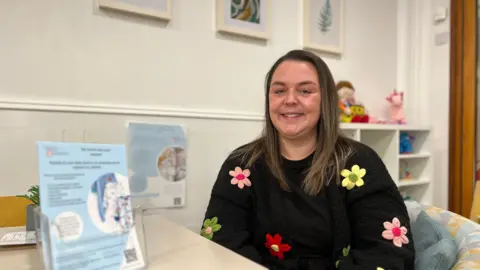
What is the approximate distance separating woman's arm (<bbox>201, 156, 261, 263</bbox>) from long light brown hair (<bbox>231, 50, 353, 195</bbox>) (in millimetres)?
72

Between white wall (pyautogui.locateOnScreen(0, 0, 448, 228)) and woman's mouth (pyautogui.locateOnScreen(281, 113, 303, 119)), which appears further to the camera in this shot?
white wall (pyautogui.locateOnScreen(0, 0, 448, 228))

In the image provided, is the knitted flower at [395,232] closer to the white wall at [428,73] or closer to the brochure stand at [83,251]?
the brochure stand at [83,251]

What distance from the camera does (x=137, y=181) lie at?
1.69 m

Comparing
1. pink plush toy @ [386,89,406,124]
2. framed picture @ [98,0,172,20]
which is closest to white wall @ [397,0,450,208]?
pink plush toy @ [386,89,406,124]

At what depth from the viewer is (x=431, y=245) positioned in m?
1.15

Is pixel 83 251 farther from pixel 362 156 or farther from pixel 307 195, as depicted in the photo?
pixel 362 156

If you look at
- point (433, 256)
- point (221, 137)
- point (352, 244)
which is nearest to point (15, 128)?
point (221, 137)

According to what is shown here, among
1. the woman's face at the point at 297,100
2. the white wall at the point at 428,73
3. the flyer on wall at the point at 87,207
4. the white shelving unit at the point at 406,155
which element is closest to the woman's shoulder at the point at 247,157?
the woman's face at the point at 297,100

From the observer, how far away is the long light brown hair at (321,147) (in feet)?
4.09

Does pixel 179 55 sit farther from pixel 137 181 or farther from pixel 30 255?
pixel 30 255

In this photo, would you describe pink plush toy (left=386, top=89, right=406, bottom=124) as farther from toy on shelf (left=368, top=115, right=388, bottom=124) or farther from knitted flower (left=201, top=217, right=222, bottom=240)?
knitted flower (left=201, top=217, right=222, bottom=240)

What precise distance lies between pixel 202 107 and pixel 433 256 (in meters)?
1.20

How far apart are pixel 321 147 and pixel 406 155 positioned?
1.35 metres

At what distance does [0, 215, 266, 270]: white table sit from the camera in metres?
0.77
